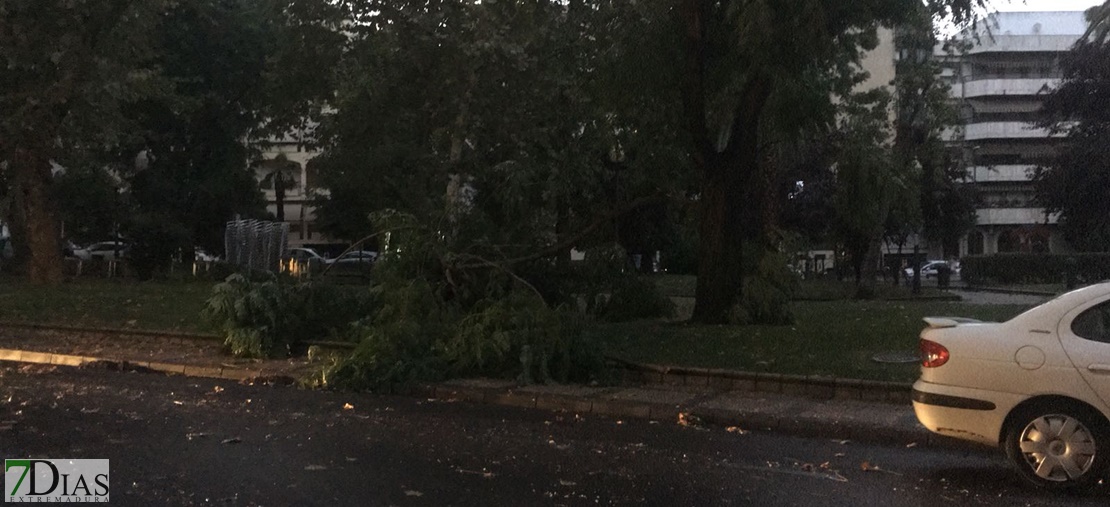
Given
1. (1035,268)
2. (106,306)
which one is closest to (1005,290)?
(1035,268)

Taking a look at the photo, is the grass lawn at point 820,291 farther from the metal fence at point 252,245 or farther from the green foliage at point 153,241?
the green foliage at point 153,241

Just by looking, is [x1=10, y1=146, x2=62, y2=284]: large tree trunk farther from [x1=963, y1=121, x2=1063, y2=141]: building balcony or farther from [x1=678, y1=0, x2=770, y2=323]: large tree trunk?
[x1=963, y1=121, x2=1063, y2=141]: building balcony

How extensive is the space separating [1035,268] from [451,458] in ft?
132

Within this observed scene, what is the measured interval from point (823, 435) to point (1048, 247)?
60.3m

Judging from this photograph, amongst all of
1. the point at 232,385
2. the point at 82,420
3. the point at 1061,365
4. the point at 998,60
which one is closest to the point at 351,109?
the point at 232,385

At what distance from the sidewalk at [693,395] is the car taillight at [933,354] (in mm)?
1709

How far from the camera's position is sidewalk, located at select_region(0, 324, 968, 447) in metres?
10.4

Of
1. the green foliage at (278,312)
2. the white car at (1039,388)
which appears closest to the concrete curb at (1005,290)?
the green foliage at (278,312)

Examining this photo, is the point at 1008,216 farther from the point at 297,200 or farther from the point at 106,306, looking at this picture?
the point at 106,306

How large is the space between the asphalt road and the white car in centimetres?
28

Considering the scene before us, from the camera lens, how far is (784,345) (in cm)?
1439

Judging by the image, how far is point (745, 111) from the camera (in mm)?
17078

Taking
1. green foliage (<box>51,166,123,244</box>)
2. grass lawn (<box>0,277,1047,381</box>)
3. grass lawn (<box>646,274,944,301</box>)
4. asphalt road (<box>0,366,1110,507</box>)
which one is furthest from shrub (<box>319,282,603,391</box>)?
green foliage (<box>51,166,123,244</box>)

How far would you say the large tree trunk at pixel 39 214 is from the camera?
27125 millimetres
